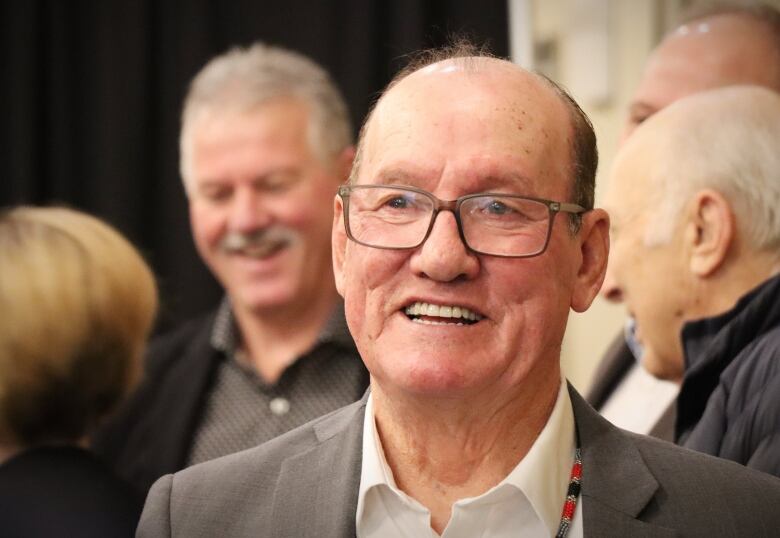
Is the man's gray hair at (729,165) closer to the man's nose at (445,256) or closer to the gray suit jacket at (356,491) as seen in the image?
the gray suit jacket at (356,491)

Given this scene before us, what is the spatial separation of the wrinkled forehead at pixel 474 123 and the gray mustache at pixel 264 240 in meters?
1.28

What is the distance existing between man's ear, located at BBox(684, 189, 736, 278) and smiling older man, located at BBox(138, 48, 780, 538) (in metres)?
0.44

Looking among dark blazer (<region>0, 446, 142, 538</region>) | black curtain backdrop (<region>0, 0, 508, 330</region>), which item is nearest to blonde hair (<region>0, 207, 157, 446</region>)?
dark blazer (<region>0, 446, 142, 538</region>)

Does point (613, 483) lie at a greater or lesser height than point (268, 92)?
lesser

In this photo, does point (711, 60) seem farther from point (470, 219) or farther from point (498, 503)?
point (498, 503)

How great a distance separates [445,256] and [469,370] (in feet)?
0.47

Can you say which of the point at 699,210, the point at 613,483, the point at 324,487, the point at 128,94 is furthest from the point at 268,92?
the point at 613,483

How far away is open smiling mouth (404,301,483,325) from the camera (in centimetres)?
141

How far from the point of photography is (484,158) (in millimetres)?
1407

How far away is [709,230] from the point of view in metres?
1.93

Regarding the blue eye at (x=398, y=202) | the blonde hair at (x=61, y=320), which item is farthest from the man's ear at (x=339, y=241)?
the blonde hair at (x=61, y=320)

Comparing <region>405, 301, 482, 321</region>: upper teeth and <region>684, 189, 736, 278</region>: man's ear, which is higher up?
<region>405, 301, 482, 321</region>: upper teeth

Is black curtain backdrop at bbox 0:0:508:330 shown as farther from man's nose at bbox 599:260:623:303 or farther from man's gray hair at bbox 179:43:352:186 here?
man's nose at bbox 599:260:623:303

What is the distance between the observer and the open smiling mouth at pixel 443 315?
1406mm
